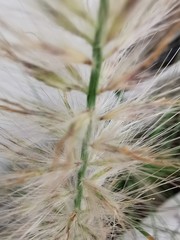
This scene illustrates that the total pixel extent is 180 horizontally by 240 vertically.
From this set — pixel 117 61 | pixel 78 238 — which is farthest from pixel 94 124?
pixel 78 238

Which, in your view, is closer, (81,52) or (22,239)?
(81,52)

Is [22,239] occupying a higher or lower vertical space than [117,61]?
lower

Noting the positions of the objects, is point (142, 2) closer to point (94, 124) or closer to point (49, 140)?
point (94, 124)

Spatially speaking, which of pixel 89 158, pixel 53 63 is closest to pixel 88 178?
pixel 89 158

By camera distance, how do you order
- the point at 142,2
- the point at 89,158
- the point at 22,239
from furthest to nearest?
the point at 22,239, the point at 89,158, the point at 142,2

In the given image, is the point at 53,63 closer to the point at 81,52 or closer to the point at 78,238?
the point at 81,52

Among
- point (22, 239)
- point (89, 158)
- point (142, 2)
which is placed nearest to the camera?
point (142, 2)
